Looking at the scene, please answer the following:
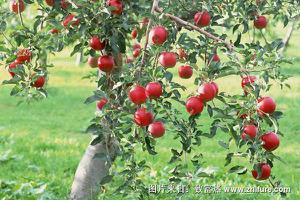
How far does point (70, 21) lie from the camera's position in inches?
93.7

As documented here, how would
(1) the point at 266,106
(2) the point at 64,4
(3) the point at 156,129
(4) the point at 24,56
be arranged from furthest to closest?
(2) the point at 64,4
(4) the point at 24,56
(3) the point at 156,129
(1) the point at 266,106

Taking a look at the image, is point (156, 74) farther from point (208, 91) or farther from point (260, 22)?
point (260, 22)

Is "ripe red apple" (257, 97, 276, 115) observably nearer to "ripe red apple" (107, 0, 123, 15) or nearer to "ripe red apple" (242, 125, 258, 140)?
"ripe red apple" (242, 125, 258, 140)

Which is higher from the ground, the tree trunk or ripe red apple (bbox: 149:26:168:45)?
ripe red apple (bbox: 149:26:168:45)

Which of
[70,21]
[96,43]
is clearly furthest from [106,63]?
[70,21]

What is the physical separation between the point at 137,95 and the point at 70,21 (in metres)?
0.48

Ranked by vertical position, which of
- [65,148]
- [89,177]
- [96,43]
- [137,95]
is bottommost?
[65,148]

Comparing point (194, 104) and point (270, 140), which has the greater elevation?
point (194, 104)

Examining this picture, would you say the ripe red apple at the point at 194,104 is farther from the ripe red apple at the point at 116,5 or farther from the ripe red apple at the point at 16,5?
the ripe red apple at the point at 16,5

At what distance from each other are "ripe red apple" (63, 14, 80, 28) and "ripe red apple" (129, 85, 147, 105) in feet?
1.43

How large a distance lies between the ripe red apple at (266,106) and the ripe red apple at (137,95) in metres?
0.42

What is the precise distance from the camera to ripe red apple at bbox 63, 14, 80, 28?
238cm

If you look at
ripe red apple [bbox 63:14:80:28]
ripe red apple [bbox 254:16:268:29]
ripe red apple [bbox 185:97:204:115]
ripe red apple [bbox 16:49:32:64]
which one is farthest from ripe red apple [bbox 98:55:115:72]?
ripe red apple [bbox 254:16:268:29]

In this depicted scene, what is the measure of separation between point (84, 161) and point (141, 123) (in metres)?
2.12
